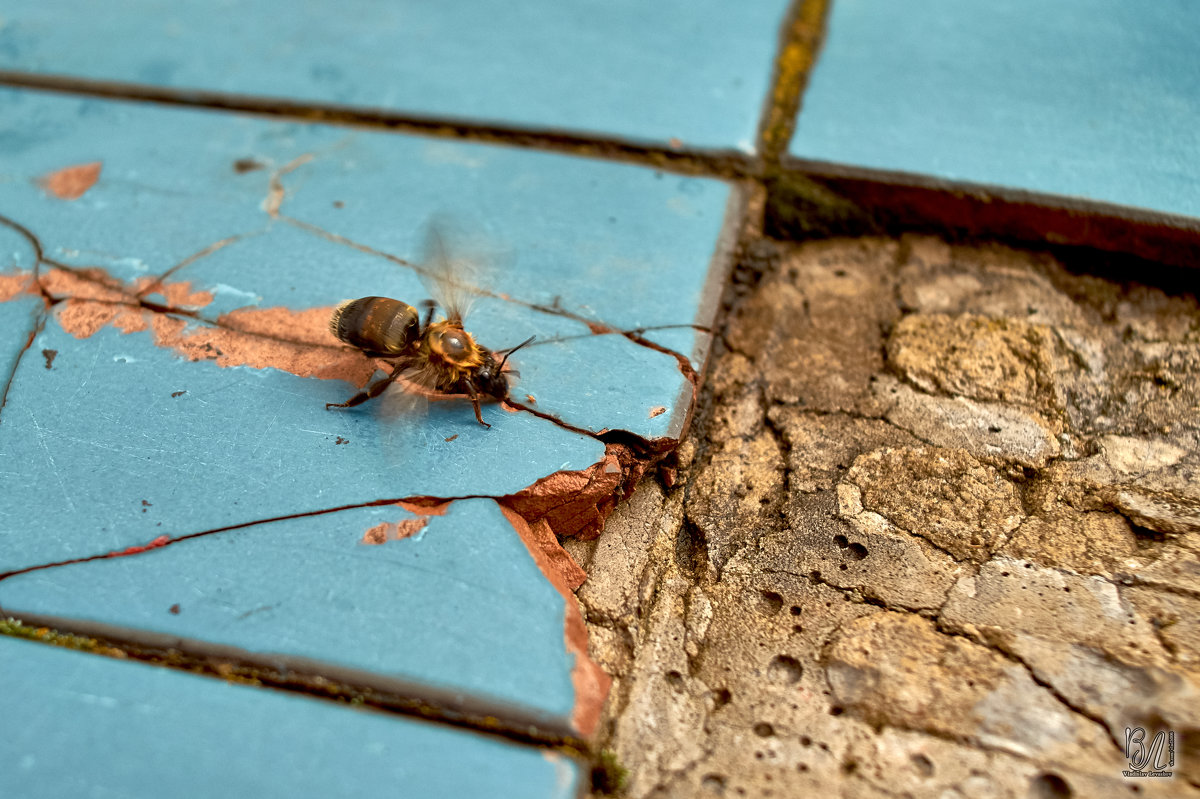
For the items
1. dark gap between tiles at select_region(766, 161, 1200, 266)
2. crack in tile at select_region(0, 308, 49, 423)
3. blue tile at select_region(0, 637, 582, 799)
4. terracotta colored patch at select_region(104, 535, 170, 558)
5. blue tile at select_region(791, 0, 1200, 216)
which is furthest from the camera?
blue tile at select_region(791, 0, 1200, 216)

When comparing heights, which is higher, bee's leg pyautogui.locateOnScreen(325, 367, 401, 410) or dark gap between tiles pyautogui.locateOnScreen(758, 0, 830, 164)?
dark gap between tiles pyautogui.locateOnScreen(758, 0, 830, 164)

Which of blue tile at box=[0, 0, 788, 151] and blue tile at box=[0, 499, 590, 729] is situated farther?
blue tile at box=[0, 0, 788, 151]

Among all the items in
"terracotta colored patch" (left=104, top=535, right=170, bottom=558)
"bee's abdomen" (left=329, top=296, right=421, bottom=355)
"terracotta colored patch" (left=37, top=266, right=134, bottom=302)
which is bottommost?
"terracotta colored patch" (left=104, top=535, right=170, bottom=558)

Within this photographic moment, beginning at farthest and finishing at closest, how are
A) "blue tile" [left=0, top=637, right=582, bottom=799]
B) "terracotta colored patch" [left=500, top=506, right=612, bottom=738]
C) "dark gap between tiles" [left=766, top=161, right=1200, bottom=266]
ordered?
1. "dark gap between tiles" [left=766, top=161, right=1200, bottom=266]
2. "terracotta colored patch" [left=500, top=506, right=612, bottom=738]
3. "blue tile" [left=0, top=637, right=582, bottom=799]

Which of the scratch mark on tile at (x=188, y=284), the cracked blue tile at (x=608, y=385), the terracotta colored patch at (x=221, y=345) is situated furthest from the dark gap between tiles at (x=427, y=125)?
the terracotta colored patch at (x=221, y=345)

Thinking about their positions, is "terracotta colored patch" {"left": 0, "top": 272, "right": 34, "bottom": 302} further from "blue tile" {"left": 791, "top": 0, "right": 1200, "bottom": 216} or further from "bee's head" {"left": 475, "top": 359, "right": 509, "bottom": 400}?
"blue tile" {"left": 791, "top": 0, "right": 1200, "bottom": 216}

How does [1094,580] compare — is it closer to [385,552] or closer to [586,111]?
[385,552]

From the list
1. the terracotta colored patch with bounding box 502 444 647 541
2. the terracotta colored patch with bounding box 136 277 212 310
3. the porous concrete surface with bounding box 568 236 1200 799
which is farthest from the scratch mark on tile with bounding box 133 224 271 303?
the porous concrete surface with bounding box 568 236 1200 799
